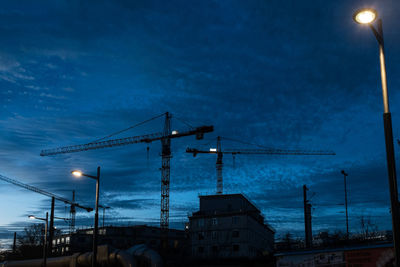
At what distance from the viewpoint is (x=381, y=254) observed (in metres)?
23.2

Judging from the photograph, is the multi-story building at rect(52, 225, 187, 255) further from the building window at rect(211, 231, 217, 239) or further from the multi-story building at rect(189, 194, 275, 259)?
the building window at rect(211, 231, 217, 239)

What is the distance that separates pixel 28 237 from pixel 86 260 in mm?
79608

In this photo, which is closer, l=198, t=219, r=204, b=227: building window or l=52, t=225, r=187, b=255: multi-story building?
l=198, t=219, r=204, b=227: building window

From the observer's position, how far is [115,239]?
330 feet

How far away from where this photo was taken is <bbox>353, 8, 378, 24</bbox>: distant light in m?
9.52

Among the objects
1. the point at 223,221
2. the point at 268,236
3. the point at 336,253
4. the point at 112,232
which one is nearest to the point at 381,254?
the point at 336,253

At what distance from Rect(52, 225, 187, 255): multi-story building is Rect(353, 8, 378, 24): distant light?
90088 mm

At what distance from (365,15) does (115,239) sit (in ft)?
327

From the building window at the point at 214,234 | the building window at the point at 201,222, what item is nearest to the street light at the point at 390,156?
the building window at the point at 214,234

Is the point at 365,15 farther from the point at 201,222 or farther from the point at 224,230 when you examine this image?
the point at 201,222

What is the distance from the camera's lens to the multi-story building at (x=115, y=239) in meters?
97.9

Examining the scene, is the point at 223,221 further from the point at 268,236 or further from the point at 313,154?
the point at 313,154

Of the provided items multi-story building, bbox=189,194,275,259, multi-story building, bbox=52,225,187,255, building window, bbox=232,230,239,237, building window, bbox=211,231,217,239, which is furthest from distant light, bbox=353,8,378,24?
multi-story building, bbox=52,225,187,255

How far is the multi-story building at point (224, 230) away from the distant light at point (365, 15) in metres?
64.4
